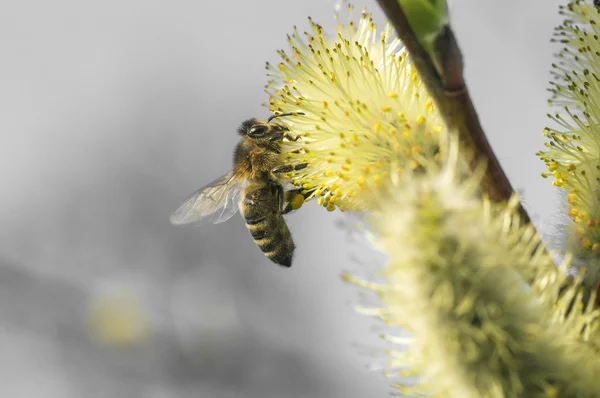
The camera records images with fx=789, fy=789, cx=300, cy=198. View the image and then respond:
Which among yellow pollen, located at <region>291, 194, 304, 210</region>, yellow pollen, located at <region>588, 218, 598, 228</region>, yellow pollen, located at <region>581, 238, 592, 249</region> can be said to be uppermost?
yellow pollen, located at <region>291, 194, 304, 210</region>

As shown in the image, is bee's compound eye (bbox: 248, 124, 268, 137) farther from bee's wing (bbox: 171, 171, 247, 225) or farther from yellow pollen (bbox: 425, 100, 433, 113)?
yellow pollen (bbox: 425, 100, 433, 113)

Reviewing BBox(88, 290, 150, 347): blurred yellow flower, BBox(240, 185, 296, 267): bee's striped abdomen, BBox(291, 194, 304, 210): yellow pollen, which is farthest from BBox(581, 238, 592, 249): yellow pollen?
BBox(88, 290, 150, 347): blurred yellow flower

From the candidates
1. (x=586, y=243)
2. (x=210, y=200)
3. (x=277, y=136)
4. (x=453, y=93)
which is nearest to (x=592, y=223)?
(x=586, y=243)

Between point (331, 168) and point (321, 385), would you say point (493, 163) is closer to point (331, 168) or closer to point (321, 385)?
point (331, 168)

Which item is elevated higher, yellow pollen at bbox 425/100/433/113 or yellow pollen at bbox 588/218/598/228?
yellow pollen at bbox 425/100/433/113

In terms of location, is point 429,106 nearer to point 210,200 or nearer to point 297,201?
point 297,201
